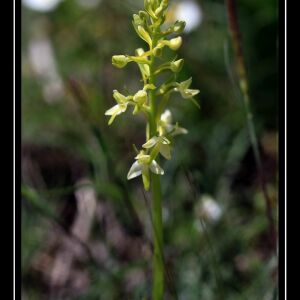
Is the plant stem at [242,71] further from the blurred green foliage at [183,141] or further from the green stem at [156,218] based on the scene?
the green stem at [156,218]

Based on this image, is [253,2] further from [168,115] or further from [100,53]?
[168,115]

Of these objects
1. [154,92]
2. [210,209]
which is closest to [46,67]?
[210,209]

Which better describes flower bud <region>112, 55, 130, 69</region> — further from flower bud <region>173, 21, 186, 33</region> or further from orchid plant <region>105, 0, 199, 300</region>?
flower bud <region>173, 21, 186, 33</region>

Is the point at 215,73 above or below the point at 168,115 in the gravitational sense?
below

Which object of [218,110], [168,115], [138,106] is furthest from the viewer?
[218,110]

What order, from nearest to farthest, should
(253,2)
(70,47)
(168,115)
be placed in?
(168,115) → (253,2) → (70,47)

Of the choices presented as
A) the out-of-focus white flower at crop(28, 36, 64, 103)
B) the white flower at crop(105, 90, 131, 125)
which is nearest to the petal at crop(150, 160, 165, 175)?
the white flower at crop(105, 90, 131, 125)

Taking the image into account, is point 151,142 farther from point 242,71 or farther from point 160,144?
point 242,71
